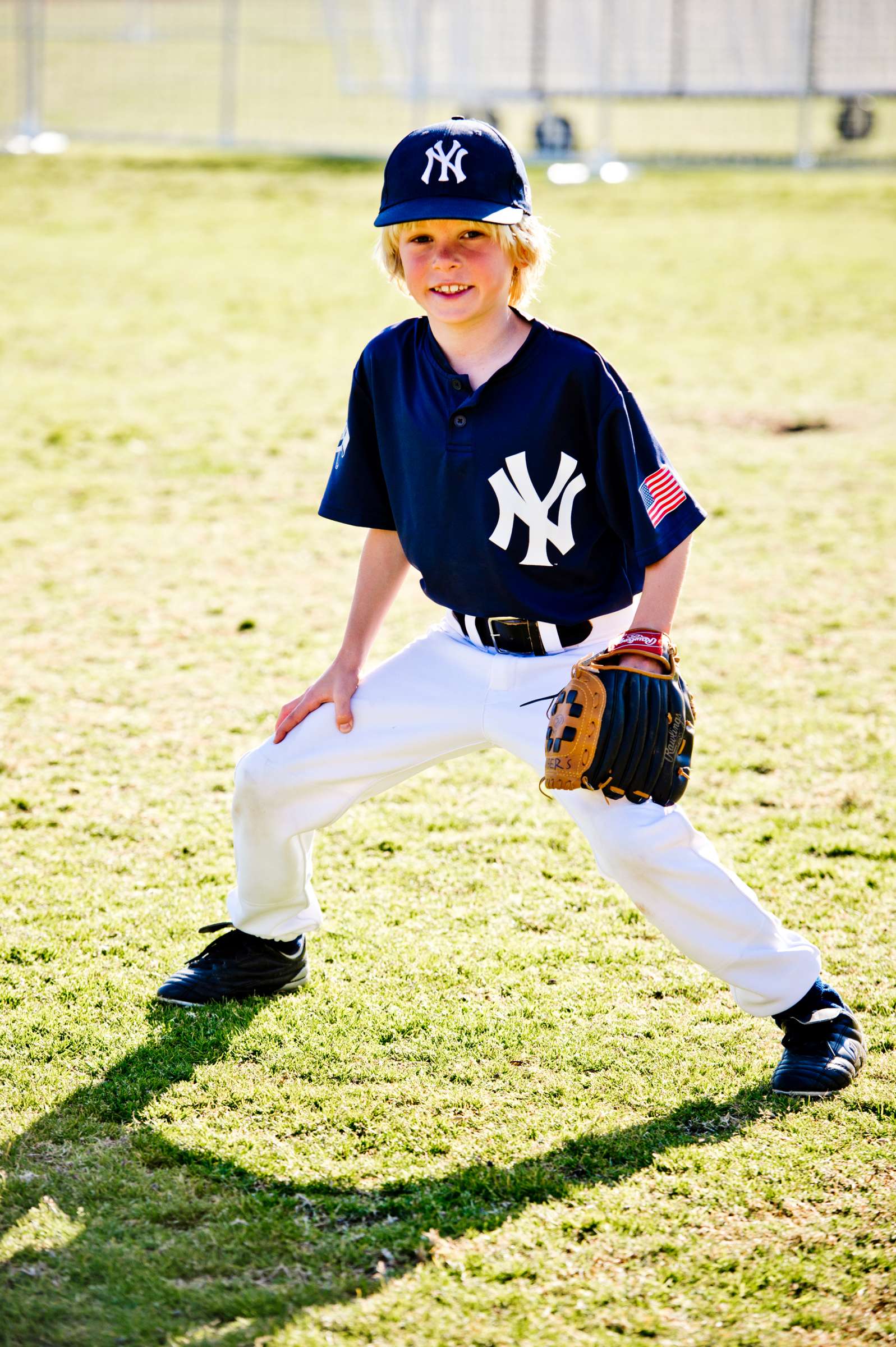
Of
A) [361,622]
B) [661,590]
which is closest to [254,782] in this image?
[361,622]

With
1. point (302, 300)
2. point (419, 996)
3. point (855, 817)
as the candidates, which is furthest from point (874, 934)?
point (302, 300)

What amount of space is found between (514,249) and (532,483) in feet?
1.56

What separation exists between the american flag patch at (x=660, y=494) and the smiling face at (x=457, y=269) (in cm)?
47

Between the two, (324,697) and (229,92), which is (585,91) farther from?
(324,697)

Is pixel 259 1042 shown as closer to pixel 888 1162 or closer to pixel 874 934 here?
pixel 888 1162

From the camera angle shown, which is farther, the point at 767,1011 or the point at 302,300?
the point at 302,300

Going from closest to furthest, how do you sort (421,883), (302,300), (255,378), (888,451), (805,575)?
(421,883), (805,575), (888,451), (255,378), (302,300)

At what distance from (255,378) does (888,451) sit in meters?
3.77

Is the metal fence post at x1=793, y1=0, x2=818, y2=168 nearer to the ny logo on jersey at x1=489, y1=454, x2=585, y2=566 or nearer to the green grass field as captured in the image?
the green grass field

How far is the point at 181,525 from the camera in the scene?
6332mm

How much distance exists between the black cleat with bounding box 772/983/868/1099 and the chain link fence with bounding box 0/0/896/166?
1405cm

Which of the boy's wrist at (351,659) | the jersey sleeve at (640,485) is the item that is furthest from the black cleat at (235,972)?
the jersey sleeve at (640,485)

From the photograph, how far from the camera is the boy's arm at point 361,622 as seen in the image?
2.92 metres

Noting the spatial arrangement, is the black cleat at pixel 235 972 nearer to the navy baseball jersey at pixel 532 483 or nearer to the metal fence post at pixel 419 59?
the navy baseball jersey at pixel 532 483
